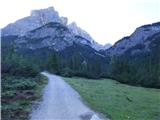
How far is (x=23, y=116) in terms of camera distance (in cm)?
2844

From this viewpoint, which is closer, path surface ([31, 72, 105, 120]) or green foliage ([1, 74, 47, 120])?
path surface ([31, 72, 105, 120])

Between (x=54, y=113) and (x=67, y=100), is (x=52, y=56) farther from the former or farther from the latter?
(x=54, y=113)

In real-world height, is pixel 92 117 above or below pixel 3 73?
below

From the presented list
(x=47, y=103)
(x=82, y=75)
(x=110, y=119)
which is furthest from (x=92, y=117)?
(x=82, y=75)

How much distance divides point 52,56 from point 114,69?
21.0 m

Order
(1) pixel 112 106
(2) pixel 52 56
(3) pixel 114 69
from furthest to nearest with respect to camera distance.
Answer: (2) pixel 52 56
(3) pixel 114 69
(1) pixel 112 106

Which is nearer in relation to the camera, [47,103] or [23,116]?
[23,116]

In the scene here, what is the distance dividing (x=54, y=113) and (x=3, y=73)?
1304 inches

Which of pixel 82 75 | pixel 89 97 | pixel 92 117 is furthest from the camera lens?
pixel 82 75

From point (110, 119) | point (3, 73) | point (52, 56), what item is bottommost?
point (110, 119)

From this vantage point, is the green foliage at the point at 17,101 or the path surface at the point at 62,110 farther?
the green foliage at the point at 17,101

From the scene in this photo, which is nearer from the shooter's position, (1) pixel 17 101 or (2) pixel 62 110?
(2) pixel 62 110

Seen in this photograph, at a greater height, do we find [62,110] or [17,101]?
[17,101]

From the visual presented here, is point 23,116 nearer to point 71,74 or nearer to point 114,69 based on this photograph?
point 71,74
